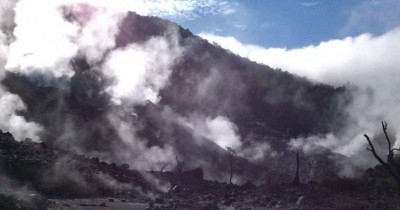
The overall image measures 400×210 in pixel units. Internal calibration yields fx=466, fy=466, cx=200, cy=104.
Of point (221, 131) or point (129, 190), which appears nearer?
point (129, 190)

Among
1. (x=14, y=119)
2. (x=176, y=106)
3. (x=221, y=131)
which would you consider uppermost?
(x=176, y=106)

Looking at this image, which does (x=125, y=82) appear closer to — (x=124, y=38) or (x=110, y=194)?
(x=124, y=38)

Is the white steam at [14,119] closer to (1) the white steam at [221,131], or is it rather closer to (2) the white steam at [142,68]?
(2) the white steam at [142,68]

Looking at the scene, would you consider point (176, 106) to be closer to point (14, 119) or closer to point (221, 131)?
point (221, 131)

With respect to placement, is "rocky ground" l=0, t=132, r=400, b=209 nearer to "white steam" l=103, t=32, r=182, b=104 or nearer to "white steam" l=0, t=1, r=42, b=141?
"white steam" l=0, t=1, r=42, b=141

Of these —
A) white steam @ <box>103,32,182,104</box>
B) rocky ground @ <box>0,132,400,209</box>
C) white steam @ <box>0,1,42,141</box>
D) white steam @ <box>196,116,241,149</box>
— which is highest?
white steam @ <box>103,32,182,104</box>

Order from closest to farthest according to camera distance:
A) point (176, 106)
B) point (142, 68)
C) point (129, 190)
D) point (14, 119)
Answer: point (129, 190)
point (14, 119)
point (142, 68)
point (176, 106)

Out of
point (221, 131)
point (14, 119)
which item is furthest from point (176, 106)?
point (14, 119)

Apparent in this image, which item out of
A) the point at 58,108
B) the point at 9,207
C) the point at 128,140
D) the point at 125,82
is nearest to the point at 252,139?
the point at 125,82

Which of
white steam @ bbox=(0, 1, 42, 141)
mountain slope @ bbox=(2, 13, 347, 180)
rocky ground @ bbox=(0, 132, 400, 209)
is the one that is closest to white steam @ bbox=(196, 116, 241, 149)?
mountain slope @ bbox=(2, 13, 347, 180)

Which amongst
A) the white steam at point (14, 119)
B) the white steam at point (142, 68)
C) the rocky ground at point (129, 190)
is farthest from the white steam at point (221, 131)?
the rocky ground at point (129, 190)

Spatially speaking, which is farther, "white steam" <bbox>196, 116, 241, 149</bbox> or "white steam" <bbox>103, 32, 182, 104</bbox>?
"white steam" <bbox>196, 116, 241, 149</bbox>

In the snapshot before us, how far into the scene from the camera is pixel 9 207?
16.7 m

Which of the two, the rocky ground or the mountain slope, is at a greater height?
the mountain slope
